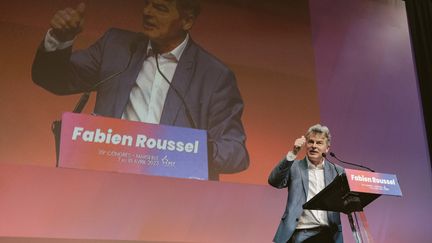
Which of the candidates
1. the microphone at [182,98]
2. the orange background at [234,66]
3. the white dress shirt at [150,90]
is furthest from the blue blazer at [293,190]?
the white dress shirt at [150,90]

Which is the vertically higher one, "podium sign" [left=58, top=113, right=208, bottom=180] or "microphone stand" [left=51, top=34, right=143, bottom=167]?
"microphone stand" [left=51, top=34, right=143, bottom=167]

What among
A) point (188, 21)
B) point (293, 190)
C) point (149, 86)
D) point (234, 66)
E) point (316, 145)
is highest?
point (188, 21)

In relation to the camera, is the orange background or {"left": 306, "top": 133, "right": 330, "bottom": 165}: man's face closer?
{"left": 306, "top": 133, "right": 330, "bottom": 165}: man's face

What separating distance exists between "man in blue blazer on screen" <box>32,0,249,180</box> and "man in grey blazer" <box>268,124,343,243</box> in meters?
0.95

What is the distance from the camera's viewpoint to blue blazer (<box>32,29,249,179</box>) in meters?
3.44

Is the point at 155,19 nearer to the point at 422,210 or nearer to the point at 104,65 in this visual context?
the point at 104,65

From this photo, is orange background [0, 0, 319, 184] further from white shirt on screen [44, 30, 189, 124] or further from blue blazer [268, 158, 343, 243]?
blue blazer [268, 158, 343, 243]

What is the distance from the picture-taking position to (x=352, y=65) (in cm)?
450

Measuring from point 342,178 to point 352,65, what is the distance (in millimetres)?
2483

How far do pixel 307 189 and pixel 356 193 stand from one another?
0.47 meters

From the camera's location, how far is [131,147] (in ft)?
11.1

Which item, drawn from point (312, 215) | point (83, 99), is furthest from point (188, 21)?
point (312, 215)

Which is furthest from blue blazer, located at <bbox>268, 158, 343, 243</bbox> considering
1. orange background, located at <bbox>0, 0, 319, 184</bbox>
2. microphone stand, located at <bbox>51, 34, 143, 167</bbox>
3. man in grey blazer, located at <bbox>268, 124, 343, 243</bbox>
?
microphone stand, located at <bbox>51, 34, 143, 167</bbox>

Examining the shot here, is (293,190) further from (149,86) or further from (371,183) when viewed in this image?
(149,86)
